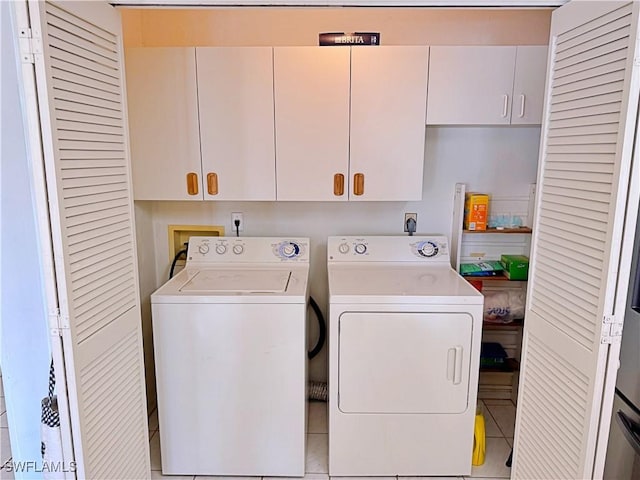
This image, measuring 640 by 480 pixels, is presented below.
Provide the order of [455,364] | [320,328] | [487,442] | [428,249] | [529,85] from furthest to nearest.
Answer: [320,328], [428,249], [487,442], [529,85], [455,364]

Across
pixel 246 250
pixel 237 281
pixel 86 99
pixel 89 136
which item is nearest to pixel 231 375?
pixel 237 281

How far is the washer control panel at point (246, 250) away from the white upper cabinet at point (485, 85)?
1.01m

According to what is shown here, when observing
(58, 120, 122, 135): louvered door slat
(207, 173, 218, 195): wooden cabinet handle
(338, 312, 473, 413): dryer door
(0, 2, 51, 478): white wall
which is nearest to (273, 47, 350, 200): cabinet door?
(207, 173, 218, 195): wooden cabinet handle

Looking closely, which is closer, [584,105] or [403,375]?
[584,105]

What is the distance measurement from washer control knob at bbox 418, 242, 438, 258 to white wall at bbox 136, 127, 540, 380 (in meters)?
0.16

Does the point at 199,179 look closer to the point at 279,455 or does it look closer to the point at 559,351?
the point at 279,455

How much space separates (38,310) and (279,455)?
125 cm

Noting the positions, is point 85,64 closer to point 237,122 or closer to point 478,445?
point 237,122

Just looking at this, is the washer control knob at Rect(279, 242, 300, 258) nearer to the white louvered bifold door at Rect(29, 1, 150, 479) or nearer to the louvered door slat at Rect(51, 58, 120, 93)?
the white louvered bifold door at Rect(29, 1, 150, 479)

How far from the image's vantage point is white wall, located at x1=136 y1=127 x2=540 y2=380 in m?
2.47

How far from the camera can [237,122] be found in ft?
6.92

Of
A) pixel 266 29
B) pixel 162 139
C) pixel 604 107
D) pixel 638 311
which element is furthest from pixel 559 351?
→ pixel 266 29

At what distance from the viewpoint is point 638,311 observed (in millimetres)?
1451

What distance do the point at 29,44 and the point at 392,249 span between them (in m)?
1.87
